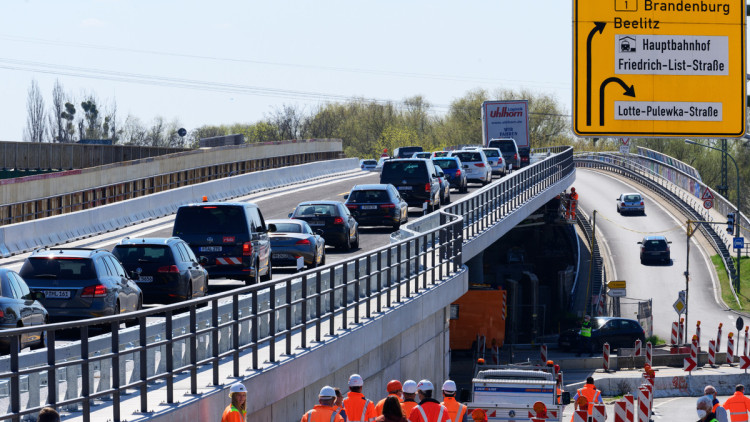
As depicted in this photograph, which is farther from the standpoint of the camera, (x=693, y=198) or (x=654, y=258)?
(x=693, y=198)

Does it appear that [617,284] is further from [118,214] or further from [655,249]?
[118,214]

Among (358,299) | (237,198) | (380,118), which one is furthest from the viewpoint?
(380,118)

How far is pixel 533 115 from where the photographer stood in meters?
161

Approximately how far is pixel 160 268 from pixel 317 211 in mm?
12459

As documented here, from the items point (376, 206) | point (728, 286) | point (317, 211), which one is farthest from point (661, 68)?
point (728, 286)

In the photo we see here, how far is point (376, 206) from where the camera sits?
1465 inches

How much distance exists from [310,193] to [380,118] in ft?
394

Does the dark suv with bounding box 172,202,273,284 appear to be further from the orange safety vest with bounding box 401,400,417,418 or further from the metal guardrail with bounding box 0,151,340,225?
the metal guardrail with bounding box 0,151,340,225

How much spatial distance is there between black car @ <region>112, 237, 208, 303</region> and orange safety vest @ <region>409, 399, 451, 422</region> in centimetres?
929

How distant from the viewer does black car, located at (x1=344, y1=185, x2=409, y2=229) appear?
37125 millimetres

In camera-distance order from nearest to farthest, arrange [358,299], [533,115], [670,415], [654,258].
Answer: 1. [358,299]
2. [670,415]
3. [654,258]
4. [533,115]

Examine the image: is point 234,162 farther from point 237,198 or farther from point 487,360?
point 487,360

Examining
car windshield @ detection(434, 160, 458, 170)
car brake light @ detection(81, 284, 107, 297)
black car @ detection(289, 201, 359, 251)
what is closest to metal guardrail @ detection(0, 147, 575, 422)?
car brake light @ detection(81, 284, 107, 297)

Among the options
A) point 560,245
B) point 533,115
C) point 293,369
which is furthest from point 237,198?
point 533,115
